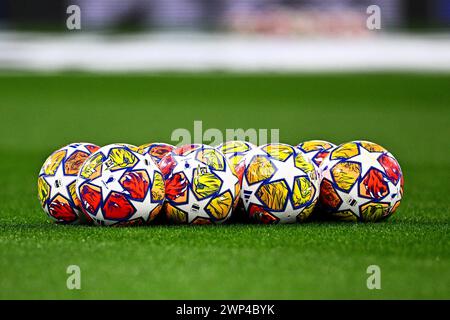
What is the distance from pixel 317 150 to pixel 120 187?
190cm

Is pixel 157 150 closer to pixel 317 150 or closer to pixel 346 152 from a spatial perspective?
pixel 317 150

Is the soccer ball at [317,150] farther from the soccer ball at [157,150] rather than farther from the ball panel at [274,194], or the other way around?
the soccer ball at [157,150]

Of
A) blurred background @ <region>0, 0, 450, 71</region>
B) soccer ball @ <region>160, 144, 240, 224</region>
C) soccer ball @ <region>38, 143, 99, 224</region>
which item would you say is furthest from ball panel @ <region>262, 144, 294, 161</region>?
blurred background @ <region>0, 0, 450, 71</region>

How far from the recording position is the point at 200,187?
770 centimetres

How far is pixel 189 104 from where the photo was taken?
904 inches

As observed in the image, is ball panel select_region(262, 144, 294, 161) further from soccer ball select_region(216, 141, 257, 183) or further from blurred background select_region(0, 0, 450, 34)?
blurred background select_region(0, 0, 450, 34)

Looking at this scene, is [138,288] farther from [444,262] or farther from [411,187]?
[411,187]

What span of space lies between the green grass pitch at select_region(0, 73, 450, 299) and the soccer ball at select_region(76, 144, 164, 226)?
13cm

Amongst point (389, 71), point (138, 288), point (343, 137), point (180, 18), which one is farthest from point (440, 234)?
point (180, 18)

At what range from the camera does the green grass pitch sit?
611 centimetres

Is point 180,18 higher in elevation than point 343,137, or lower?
higher

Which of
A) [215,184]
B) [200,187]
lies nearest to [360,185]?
[215,184]

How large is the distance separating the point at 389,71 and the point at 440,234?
2063 centimetres

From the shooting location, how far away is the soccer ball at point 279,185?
780 cm
